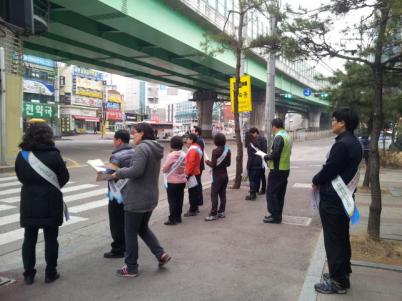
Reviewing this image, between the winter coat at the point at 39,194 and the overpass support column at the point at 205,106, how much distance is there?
48805mm

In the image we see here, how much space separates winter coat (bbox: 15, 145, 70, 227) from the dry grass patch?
3.66m

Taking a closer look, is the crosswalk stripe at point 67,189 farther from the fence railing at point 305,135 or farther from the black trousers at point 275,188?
the fence railing at point 305,135

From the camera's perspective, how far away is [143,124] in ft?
15.9

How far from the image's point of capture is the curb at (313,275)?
13.5 feet

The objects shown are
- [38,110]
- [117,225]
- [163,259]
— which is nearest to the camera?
[163,259]

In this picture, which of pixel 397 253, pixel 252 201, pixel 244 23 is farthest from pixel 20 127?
pixel 397 253

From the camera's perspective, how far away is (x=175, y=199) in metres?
7.36

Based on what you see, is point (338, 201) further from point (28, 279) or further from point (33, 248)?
point (28, 279)

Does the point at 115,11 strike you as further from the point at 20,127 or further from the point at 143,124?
the point at 143,124

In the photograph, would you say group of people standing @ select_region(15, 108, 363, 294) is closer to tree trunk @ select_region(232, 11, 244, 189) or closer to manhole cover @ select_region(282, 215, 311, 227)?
manhole cover @ select_region(282, 215, 311, 227)

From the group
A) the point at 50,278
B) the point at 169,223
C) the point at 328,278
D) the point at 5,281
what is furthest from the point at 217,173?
the point at 5,281

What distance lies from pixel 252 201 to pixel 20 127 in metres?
12.3

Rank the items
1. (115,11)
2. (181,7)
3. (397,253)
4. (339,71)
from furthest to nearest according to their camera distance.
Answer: (181,7) < (115,11) < (339,71) < (397,253)

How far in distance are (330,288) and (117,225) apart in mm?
2732
